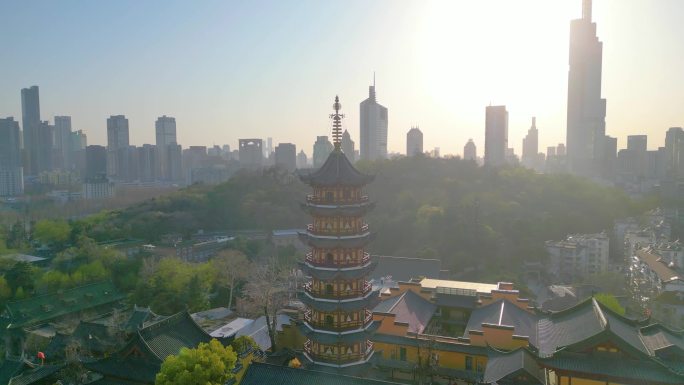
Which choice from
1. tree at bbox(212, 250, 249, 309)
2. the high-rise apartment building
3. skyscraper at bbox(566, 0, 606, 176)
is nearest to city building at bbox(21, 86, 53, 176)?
tree at bbox(212, 250, 249, 309)

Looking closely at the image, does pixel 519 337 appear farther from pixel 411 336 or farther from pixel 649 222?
pixel 649 222

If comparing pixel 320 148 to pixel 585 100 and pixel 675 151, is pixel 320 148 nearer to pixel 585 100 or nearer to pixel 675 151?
pixel 585 100

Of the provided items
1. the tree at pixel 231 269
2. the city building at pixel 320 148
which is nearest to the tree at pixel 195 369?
the tree at pixel 231 269

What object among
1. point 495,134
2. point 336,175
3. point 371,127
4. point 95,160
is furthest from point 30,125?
point 336,175

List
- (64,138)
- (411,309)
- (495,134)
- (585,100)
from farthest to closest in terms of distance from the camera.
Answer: (64,138)
(585,100)
(495,134)
(411,309)

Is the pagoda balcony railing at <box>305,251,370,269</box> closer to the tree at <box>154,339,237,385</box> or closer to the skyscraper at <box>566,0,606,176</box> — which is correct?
the tree at <box>154,339,237,385</box>

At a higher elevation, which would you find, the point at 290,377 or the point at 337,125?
the point at 337,125
